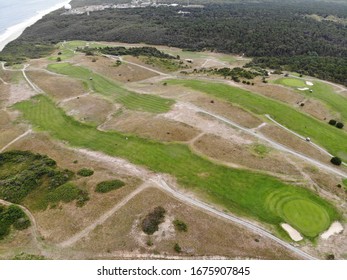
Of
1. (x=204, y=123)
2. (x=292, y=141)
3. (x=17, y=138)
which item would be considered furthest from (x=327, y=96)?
Result: (x=17, y=138)

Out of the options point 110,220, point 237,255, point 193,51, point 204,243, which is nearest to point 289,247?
point 237,255

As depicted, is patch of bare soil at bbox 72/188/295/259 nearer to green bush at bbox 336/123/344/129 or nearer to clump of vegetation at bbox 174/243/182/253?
clump of vegetation at bbox 174/243/182/253

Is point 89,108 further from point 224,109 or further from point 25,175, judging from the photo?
point 224,109

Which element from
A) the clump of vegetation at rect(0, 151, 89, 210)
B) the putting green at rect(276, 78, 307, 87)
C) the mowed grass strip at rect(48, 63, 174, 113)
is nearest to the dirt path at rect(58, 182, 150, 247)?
the clump of vegetation at rect(0, 151, 89, 210)

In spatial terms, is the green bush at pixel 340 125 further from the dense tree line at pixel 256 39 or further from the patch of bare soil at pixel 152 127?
the dense tree line at pixel 256 39

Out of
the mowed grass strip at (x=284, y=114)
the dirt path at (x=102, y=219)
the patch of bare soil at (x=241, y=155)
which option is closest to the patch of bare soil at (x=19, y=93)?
the mowed grass strip at (x=284, y=114)

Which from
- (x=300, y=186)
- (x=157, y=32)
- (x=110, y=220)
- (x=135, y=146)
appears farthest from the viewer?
(x=157, y=32)

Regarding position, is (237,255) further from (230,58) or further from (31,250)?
(230,58)
